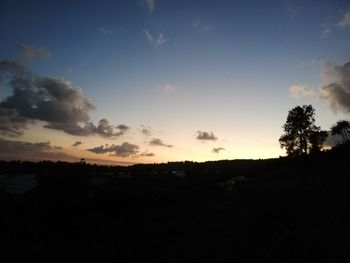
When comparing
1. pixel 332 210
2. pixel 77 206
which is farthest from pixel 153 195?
pixel 332 210

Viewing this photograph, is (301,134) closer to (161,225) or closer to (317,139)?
(317,139)

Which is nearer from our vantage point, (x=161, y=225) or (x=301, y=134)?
(x=161, y=225)

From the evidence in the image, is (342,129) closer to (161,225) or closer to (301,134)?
(301,134)

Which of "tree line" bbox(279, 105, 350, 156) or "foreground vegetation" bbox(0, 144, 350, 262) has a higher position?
"tree line" bbox(279, 105, 350, 156)

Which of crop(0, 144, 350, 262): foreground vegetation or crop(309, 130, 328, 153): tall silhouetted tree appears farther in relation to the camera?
crop(309, 130, 328, 153): tall silhouetted tree

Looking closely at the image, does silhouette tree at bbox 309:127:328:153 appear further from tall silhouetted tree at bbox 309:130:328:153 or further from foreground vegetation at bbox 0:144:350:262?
foreground vegetation at bbox 0:144:350:262

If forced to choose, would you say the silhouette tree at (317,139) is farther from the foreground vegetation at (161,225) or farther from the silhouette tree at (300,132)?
the foreground vegetation at (161,225)

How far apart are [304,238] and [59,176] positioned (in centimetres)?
2287

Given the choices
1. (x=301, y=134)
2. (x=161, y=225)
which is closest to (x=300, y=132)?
(x=301, y=134)

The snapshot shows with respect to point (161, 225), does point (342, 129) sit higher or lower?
higher

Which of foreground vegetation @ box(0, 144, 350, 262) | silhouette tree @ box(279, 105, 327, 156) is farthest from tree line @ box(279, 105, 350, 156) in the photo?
foreground vegetation @ box(0, 144, 350, 262)

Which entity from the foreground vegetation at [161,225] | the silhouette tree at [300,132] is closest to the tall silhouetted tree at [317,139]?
the silhouette tree at [300,132]

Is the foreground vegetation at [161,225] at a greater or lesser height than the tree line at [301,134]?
lesser

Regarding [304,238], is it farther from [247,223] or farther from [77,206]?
[77,206]
